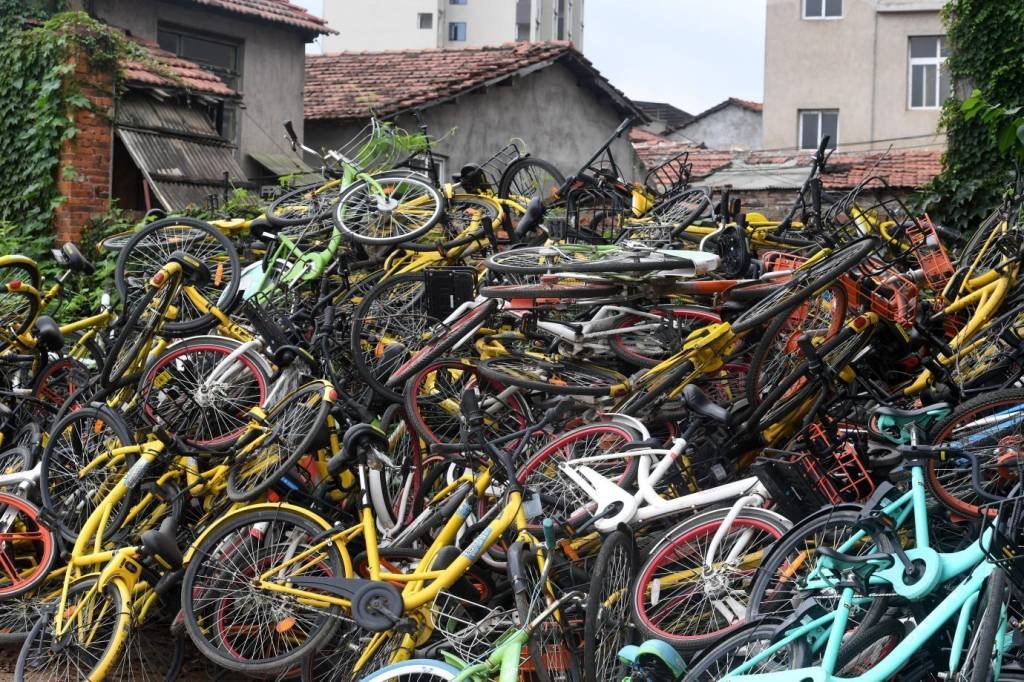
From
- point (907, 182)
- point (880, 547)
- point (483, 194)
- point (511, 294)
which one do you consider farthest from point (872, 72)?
point (880, 547)

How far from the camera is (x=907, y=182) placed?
20.8m

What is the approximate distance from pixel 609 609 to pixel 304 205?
17.5 ft

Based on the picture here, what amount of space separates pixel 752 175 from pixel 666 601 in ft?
53.3

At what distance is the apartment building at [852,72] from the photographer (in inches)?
1169

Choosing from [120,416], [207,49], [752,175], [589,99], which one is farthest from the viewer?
[589,99]

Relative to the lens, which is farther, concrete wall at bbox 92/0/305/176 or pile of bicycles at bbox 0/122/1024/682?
concrete wall at bbox 92/0/305/176

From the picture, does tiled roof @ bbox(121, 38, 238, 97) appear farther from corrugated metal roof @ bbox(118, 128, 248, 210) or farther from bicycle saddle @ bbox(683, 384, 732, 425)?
bicycle saddle @ bbox(683, 384, 732, 425)

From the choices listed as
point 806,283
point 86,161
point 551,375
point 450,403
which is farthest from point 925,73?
point 450,403

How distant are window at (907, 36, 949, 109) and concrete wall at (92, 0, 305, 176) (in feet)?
58.6

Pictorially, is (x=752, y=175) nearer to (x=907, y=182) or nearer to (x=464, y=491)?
(x=907, y=182)

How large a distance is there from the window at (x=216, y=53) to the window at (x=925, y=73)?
62.9ft

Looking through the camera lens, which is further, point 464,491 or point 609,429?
point 609,429

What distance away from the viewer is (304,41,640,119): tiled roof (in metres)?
19.3

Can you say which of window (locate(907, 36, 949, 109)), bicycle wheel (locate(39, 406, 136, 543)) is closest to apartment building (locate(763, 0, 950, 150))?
window (locate(907, 36, 949, 109))
